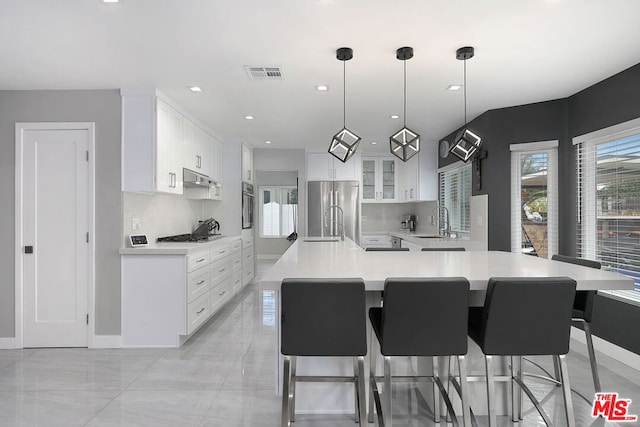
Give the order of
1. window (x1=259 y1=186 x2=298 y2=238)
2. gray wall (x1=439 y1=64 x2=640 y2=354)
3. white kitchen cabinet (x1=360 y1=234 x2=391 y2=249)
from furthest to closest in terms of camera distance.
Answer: window (x1=259 y1=186 x2=298 y2=238), white kitchen cabinet (x1=360 y1=234 x2=391 y2=249), gray wall (x1=439 y1=64 x2=640 y2=354)

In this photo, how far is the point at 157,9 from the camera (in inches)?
85.3

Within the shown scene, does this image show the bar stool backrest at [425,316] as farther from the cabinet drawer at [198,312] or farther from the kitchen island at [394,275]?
the cabinet drawer at [198,312]

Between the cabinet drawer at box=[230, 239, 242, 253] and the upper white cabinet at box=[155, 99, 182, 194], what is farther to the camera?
the cabinet drawer at box=[230, 239, 242, 253]

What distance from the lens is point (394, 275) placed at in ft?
6.05

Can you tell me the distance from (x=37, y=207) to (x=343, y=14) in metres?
3.25

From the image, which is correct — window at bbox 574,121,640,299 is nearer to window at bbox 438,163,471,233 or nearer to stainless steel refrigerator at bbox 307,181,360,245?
window at bbox 438,163,471,233

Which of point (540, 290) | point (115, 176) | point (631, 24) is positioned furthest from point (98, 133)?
point (631, 24)

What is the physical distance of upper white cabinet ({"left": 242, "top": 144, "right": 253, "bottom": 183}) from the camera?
5973mm

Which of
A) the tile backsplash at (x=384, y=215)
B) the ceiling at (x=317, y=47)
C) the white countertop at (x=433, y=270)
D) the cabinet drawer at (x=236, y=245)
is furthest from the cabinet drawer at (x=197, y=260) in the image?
the tile backsplash at (x=384, y=215)

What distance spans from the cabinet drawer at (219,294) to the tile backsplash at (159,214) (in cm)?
87

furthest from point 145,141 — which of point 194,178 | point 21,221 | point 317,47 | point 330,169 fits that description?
point 330,169

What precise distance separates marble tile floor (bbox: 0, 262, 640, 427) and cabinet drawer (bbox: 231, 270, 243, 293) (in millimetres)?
1497

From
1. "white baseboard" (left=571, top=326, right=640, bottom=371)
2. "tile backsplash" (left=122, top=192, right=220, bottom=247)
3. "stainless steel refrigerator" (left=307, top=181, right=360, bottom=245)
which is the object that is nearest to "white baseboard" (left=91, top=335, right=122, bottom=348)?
"tile backsplash" (left=122, top=192, right=220, bottom=247)

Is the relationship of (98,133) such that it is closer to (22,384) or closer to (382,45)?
(22,384)
